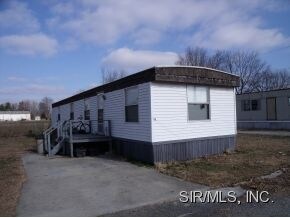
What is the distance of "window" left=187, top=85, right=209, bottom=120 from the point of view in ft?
39.5

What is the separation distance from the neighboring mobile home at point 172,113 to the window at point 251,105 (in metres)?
16.3

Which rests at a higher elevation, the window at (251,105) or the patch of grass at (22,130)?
the window at (251,105)

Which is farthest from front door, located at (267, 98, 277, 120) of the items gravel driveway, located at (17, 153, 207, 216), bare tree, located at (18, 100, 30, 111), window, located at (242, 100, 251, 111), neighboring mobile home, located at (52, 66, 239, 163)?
bare tree, located at (18, 100, 30, 111)

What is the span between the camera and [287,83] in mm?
57250

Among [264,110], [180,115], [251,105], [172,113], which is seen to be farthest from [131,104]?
[251,105]

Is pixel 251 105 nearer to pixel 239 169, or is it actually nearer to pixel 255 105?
pixel 255 105

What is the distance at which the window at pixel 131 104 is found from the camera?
1216 cm

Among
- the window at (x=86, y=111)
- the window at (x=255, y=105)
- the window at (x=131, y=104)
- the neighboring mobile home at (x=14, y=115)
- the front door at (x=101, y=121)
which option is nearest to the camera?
the window at (x=131, y=104)

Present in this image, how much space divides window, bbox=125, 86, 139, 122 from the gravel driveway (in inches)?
74.4

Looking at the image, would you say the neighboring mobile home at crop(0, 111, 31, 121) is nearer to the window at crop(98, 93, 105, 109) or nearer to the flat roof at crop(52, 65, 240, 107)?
the window at crop(98, 93, 105, 109)

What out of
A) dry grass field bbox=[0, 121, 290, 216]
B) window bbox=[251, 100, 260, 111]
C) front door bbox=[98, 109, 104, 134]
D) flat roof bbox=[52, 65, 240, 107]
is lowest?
dry grass field bbox=[0, 121, 290, 216]

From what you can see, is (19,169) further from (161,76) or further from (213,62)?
(213,62)

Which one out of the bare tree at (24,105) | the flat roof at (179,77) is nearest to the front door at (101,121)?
the flat roof at (179,77)

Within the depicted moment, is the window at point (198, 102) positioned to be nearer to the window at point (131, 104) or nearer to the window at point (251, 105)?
the window at point (131, 104)
